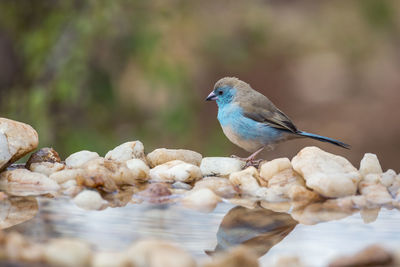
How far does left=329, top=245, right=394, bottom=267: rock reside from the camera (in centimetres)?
173

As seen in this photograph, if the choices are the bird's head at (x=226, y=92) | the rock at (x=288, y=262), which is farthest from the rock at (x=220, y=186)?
the bird's head at (x=226, y=92)

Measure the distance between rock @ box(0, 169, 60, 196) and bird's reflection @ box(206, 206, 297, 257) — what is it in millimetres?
779

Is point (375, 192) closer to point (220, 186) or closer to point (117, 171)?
point (220, 186)

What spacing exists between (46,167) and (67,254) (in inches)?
56.2

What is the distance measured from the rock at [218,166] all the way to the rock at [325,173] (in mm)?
461

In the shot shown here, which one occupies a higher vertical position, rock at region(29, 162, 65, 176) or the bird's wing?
the bird's wing

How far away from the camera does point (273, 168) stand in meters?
2.98

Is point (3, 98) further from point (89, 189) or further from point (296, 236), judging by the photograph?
point (296, 236)

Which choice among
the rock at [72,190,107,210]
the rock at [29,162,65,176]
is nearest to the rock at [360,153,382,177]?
the rock at [72,190,107,210]

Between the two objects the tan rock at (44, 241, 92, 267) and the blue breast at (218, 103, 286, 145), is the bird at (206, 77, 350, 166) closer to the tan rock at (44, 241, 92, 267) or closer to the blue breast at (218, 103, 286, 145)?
the blue breast at (218, 103, 286, 145)

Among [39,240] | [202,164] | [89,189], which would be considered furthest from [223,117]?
[39,240]

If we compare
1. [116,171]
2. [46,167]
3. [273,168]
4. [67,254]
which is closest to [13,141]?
[46,167]

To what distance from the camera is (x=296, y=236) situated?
2203 millimetres

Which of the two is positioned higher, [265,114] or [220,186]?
[265,114]
